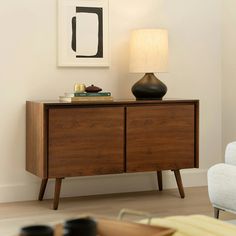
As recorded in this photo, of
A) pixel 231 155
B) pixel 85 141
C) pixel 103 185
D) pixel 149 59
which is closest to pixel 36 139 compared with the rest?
pixel 85 141

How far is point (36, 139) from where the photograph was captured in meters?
4.02

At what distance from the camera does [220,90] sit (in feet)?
16.4

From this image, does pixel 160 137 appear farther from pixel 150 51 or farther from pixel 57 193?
pixel 57 193

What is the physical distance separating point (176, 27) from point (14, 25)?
4.42ft

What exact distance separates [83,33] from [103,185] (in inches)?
46.1

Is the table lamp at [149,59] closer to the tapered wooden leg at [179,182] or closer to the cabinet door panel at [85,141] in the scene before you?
the cabinet door panel at [85,141]

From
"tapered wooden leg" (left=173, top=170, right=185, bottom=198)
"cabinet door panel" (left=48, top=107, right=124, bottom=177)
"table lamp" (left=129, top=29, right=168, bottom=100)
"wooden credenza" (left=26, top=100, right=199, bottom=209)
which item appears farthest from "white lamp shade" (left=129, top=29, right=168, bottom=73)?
"tapered wooden leg" (left=173, top=170, right=185, bottom=198)

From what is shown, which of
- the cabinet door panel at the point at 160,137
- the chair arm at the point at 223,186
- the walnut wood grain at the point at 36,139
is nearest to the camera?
the chair arm at the point at 223,186

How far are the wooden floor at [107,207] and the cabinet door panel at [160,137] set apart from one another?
0.26m

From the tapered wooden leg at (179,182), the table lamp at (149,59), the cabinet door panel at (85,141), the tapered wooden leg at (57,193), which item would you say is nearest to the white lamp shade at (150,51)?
the table lamp at (149,59)

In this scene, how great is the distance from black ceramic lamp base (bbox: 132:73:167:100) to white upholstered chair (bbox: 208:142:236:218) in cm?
104

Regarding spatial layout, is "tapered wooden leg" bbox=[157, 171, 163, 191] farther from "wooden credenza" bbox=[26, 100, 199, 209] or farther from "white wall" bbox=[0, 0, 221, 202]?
"wooden credenza" bbox=[26, 100, 199, 209]

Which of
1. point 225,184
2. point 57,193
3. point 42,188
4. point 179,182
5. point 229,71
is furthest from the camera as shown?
point 229,71

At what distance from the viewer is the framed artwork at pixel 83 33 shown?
4336 millimetres
